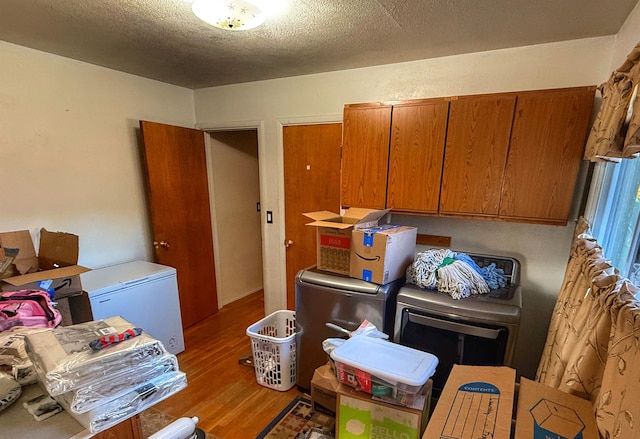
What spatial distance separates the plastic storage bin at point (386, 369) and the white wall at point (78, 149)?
2.30m

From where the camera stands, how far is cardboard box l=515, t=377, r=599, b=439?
783 millimetres

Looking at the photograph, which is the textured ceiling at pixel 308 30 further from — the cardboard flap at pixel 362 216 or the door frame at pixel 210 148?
the cardboard flap at pixel 362 216

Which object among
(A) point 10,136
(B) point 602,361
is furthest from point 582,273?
(A) point 10,136

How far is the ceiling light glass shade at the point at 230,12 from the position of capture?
4.31 feet

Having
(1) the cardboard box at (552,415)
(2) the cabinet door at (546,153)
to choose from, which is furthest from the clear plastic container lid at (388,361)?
(2) the cabinet door at (546,153)

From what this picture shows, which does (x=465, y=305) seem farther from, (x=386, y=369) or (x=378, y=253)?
(x=386, y=369)

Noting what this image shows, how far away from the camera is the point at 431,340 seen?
1.74 meters

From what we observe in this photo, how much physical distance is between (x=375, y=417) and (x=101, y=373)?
1060 millimetres

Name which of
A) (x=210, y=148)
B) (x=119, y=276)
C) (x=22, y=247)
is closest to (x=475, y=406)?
(x=119, y=276)

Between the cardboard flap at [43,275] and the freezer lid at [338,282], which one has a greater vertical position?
the cardboard flap at [43,275]

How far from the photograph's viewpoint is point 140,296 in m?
2.34

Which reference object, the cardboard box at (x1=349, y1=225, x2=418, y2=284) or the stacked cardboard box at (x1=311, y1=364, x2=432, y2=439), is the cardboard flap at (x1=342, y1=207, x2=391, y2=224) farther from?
the stacked cardboard box at (x1=311, y1=364, x2=432, y2=439)

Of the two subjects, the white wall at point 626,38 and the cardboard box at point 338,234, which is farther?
the cardboard box at point 338,234

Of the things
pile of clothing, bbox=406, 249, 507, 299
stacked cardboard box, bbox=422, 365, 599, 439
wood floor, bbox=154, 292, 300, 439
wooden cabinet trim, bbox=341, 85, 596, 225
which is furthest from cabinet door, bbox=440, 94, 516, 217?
wood floor, bbox=154, 292, 300, 439
